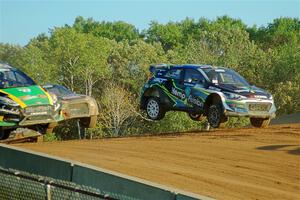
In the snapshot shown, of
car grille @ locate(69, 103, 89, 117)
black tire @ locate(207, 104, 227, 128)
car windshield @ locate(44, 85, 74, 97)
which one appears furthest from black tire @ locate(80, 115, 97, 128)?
black tire @ locate(207, 104, 227, 128)

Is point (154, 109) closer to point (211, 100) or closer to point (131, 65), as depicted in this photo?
point (211, 100)

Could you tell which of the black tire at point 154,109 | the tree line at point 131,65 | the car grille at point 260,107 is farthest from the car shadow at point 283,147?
the tree line at point 131,65

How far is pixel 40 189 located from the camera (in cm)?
735

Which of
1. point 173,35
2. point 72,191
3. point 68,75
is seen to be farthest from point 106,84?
point 72,191

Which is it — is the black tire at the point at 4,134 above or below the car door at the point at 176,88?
below

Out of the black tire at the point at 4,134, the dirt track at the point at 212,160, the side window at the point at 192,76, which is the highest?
the side window at the point at 192,76

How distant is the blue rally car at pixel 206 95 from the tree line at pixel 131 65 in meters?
29.2

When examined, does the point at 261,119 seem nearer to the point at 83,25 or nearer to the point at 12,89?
the point at 12,89

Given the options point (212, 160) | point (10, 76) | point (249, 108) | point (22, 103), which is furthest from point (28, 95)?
point (249, 108)

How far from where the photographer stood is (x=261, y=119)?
62.0 feet

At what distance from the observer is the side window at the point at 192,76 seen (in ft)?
60.2

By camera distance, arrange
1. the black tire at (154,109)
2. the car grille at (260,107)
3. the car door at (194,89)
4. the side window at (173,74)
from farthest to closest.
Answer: the black tire at (154,109), the side window at (173,74), the car door at (194,89), the car grille at (260,107)

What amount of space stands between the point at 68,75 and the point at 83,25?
51.7m

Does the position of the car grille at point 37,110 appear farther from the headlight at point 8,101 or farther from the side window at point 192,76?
the side window at point 192,76
